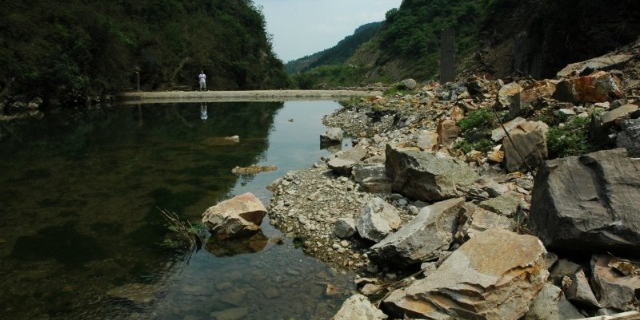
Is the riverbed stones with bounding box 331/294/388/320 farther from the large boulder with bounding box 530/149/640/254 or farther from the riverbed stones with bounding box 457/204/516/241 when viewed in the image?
the large boulder with bounding box 530/149/640/254

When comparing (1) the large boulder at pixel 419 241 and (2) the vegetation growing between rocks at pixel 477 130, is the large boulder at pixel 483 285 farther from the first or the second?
(2) the vegetation growing between rocks at pixel 477 130

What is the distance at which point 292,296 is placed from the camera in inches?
216

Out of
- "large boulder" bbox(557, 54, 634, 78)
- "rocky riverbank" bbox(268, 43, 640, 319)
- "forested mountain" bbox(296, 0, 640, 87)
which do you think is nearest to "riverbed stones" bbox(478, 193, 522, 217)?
"rocky riverbank" bbox(268, 43, 640, 319)

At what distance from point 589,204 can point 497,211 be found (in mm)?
1369

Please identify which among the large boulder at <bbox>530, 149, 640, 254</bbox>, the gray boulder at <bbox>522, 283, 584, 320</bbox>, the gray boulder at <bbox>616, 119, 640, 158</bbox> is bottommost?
the gray boulder at <bbox>522, 283, 584, 320</bbox>

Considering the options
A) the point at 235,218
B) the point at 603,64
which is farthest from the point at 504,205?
the point at 603,64

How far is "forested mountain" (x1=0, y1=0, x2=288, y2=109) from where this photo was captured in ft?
87.6

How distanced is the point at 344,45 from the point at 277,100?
140 metres

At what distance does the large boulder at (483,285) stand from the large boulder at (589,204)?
472mm

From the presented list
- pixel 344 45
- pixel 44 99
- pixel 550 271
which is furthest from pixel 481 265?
pixel 344 45

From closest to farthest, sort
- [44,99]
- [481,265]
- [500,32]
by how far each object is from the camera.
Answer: [481,265]
[44,99]
[500,32]

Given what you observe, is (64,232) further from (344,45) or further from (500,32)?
(344,45)

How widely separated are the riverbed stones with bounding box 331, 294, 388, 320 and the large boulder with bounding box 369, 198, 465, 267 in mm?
1257

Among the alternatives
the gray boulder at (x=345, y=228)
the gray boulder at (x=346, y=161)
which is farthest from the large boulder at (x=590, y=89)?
the gray boulder at (x=345, y=228)
